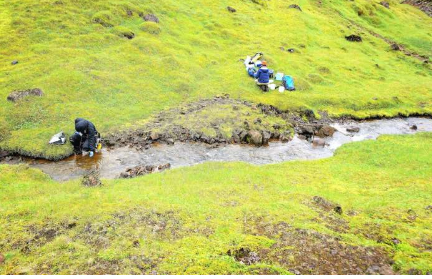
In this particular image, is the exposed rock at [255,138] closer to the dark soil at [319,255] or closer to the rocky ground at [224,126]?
the rocky ground at [224,126]

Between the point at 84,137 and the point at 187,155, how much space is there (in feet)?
30.4

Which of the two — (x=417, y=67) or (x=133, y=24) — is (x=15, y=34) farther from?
(x=417, y=67)

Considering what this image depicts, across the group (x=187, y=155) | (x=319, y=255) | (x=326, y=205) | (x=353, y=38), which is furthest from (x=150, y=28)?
(x=353, y=38)

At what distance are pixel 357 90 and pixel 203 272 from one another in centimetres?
4307

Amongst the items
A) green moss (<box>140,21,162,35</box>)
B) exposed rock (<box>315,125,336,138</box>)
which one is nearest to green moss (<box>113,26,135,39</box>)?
green moss (<box>140,21,162,35</box>)

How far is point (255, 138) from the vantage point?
31547mm

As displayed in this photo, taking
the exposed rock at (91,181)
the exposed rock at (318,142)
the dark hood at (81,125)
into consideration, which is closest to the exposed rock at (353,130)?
the exposed rock at (318,142)

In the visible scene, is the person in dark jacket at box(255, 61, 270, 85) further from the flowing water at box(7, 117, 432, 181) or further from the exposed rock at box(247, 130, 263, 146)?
the exposed rock at box(247, 130, 263, 146)

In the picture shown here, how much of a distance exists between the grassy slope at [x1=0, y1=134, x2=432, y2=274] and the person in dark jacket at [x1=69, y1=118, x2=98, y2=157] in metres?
4.06

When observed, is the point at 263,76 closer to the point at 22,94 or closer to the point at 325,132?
the point at 325,132

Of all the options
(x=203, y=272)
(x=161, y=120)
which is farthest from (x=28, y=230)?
(x=161, y=120)

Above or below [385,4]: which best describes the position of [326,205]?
below

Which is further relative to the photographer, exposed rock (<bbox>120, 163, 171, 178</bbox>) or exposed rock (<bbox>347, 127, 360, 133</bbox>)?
exposed rock (<bbox>347, 127, 360, 133</bbox>)

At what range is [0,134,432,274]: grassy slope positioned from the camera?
1346 centimetres
